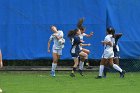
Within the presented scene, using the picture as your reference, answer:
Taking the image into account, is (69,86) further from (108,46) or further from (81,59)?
(81,59)

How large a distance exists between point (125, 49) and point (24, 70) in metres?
3.80

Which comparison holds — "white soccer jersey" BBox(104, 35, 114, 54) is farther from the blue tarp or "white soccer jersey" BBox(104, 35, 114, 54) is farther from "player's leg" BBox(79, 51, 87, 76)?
the blue tarp

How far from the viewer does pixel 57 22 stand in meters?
17.7

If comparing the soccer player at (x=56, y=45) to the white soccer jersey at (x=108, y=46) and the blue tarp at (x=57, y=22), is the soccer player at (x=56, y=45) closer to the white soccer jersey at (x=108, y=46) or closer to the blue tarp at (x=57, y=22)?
the blue tarp at (x=57, y=22)

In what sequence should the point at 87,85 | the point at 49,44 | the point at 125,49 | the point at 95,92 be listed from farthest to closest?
1. the point at 125,49
2. the point at 49,44
3. the point at 87,85
4. the point at 95,92

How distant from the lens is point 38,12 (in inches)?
695

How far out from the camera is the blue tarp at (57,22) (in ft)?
57.8

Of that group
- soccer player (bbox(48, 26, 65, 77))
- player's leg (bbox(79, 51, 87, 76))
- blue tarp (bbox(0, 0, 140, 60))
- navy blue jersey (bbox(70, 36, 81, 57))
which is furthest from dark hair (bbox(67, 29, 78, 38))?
blue tarp (bbox(0, 0, 140, 60))

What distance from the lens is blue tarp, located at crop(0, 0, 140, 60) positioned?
57.8ft

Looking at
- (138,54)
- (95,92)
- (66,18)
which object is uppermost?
(66,18)

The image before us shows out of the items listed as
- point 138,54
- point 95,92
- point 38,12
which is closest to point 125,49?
point 138,54

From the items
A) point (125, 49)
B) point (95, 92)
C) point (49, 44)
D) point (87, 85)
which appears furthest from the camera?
point (125, 49)

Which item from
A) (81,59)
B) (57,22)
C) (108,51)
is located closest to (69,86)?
(108,51)

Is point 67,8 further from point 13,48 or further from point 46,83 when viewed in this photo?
point 46,83
